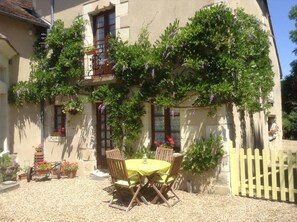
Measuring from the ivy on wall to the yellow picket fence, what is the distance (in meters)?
1.16

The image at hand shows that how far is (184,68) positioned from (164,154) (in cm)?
197

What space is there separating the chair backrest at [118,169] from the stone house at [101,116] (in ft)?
6.14

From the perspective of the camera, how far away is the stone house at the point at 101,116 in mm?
6484

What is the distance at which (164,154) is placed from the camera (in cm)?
627

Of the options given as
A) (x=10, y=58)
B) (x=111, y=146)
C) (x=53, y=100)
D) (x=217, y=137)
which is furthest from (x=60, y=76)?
(x=217, y=137)

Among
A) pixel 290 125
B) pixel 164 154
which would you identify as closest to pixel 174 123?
pixel 164 154

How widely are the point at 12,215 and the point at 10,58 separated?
18.2 ft

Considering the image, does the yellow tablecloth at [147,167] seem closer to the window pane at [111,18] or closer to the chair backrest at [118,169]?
the chair backrest at [118,169]

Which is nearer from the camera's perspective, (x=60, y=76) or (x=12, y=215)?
(x=12, y=215)

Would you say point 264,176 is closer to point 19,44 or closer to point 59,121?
point 59,121

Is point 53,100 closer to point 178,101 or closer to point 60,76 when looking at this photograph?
point 60,76


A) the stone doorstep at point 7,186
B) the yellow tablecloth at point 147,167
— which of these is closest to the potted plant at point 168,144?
the yellow tablecloth at point 147,167

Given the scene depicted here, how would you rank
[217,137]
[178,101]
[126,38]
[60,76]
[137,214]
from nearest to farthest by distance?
[137,214] → [217,137] → [178,101] → [126,38] → [60,76]

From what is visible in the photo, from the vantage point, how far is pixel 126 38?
24.9ft
